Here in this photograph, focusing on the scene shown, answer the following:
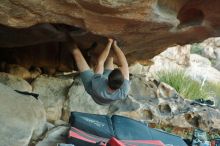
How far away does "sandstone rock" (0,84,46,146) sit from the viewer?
435cm

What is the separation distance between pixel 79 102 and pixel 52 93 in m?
0.43

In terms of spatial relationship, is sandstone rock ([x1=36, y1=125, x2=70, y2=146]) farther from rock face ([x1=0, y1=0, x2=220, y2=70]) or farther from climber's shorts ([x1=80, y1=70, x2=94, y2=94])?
rock face ([x1=0, y1=0, x2=220, y2=70])

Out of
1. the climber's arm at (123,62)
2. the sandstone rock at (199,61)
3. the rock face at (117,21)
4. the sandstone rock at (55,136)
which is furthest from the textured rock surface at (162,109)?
the sandstone rock at (199,61)

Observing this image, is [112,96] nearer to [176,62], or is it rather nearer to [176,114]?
[176,114]

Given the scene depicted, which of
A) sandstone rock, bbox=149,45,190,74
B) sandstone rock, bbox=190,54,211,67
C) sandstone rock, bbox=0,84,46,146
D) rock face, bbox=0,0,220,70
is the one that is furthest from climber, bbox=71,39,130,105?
sandstone rock, bbox=190,54,211,67

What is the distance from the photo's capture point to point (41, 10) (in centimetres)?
424

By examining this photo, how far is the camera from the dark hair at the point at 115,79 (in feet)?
15.4

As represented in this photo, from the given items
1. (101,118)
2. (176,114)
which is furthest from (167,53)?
(101,118)

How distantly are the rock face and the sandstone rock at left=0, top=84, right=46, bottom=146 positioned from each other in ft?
2.97

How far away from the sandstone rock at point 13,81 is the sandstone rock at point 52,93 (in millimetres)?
297

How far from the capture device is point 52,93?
243 inches

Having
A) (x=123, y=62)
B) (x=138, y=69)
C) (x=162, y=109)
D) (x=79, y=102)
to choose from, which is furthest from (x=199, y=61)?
(x=123, y=62)

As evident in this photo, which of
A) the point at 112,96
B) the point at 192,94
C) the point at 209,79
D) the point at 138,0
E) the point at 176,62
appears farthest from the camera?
the point at 209,79

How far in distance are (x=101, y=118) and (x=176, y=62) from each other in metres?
10.2
